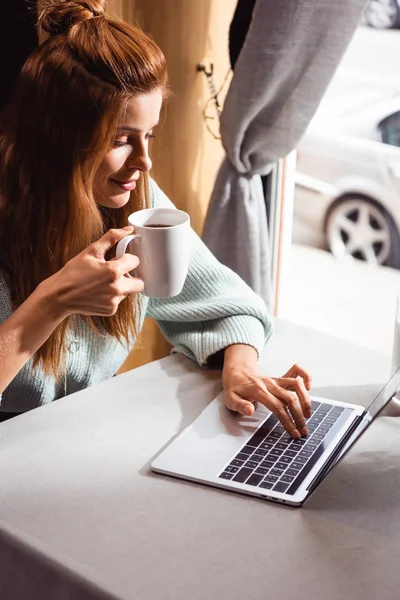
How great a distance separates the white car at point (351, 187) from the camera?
2.66m

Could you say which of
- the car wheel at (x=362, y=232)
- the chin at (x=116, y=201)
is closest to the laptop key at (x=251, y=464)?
the chin at (x=116, y=201)

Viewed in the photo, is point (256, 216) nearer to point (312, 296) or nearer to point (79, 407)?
point (312, 296)

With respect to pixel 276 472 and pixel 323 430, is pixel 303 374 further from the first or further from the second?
pixel 276 472

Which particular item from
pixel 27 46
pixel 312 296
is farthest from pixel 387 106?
pixel 27 46

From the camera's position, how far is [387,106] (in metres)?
2.47

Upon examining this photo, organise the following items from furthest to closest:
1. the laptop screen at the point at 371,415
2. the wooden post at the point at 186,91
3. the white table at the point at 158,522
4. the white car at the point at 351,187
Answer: the white car at the point at 351,187, the wooden post at the point at 186,91, the laptop screen at the point at 371,415, the white table at the point at 158,522

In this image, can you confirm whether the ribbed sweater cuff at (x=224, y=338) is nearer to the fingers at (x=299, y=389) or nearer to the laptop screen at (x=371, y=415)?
the fingers at (x=299, y=389)

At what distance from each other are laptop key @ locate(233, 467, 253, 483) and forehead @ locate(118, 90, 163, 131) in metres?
0.56

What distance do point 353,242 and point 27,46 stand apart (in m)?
1.38

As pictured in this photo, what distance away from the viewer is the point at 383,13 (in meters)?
2.26

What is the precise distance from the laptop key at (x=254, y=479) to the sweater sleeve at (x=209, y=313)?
1.21 feet

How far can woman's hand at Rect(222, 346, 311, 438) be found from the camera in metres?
1.26

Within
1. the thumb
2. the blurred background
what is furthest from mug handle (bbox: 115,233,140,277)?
the blurred background

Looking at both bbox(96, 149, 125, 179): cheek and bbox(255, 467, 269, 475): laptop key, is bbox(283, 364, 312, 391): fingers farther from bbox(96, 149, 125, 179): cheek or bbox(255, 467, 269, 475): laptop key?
bbox(96, 149, 125, 179): cheek
